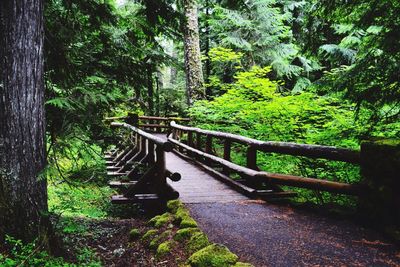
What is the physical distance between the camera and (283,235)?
4.89 m

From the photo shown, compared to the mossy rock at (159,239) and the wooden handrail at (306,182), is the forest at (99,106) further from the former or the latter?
the wooden handrail at (306,182)

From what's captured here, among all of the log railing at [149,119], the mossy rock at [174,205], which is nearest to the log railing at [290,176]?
the mossy rock at [174,205]

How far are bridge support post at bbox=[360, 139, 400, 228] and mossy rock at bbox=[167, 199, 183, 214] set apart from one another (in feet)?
10.3

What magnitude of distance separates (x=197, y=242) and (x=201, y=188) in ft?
10.7

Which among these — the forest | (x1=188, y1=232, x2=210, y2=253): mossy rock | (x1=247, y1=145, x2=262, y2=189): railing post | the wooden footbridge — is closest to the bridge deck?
the wooden footbridge

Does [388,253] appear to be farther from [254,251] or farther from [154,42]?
[154,42]

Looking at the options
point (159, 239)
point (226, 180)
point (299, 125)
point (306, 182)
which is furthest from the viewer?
point (299, 125)

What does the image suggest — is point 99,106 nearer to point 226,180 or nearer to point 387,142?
point 226,180

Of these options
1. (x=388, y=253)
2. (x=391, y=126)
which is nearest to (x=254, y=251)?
(x=388, y=253)

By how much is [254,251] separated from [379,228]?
208 centimetres

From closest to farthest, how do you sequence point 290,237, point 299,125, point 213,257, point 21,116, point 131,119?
point 213,257 → point 21,116 → point 290,237 → point 299,125 → point 131,119

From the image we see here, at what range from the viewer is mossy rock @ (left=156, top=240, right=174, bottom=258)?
4785 millimetres

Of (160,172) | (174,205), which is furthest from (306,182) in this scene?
(160,172)

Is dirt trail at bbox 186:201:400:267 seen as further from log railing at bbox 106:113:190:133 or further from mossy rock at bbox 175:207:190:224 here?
log railing at bbox 106:113:190:133
